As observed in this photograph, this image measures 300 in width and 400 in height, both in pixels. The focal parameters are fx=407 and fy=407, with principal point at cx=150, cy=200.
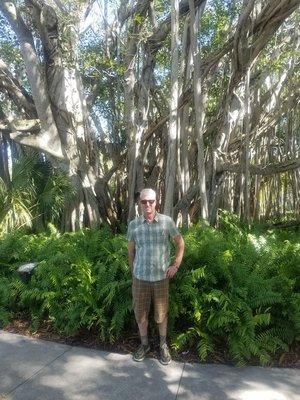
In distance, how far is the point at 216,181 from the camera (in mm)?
8344

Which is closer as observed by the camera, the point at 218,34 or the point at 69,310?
the point at 69,310

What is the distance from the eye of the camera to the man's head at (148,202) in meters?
3.72

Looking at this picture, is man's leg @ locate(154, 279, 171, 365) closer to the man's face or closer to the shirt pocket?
the shirt pocket

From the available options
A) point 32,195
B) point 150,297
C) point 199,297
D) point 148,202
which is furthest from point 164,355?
point 32,195

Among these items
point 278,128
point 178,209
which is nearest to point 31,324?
point 178,209

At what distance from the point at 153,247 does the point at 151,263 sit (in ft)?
0.50

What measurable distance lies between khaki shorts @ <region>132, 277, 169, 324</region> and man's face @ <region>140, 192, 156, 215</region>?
687 mm

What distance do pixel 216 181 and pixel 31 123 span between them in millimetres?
4136

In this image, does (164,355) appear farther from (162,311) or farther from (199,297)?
(199,297)

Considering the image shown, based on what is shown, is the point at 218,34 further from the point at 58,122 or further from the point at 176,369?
the point at 176,369

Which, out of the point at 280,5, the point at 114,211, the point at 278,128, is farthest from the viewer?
the point at 278,128

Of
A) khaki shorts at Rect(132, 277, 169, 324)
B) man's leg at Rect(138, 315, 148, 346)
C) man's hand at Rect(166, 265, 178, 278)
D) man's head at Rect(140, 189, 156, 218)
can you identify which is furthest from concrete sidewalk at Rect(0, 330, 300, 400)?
man's head at Rect(140, 189, 156, 218)

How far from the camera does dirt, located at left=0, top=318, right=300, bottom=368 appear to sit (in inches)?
156

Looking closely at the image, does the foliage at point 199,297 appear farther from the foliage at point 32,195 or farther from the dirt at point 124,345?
the foliage at point 32,195
